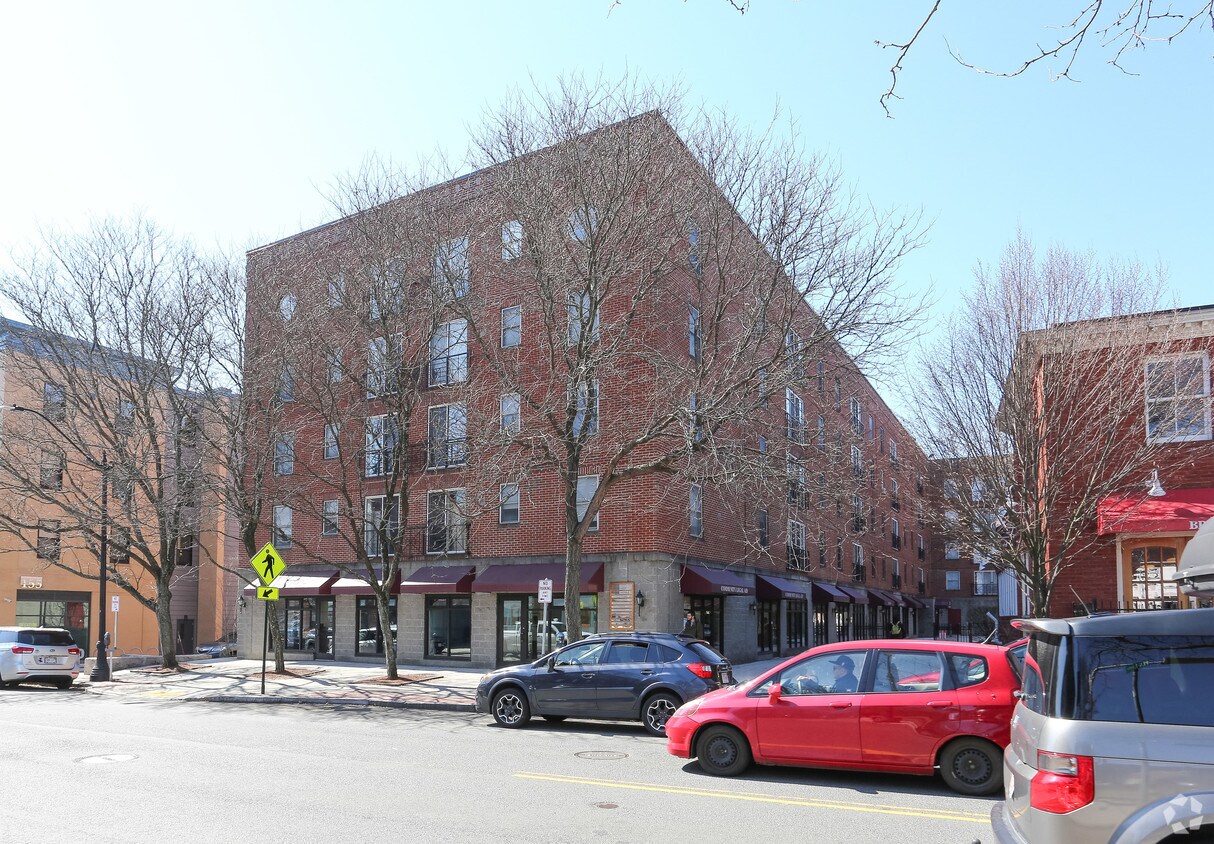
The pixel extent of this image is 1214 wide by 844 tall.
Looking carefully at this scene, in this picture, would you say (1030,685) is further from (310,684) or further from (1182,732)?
(310,684)

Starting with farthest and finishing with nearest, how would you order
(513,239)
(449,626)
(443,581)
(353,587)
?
(353,587), (449,626), (443,581), (513,239)

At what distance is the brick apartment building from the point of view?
19.7 meters

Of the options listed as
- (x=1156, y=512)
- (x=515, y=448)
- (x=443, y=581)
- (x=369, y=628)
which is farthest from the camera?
(x=369, y=628)

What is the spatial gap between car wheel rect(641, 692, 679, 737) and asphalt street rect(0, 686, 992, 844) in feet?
0.81

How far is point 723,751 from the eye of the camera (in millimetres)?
10516

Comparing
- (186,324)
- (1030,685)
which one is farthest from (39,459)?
(1030,685)

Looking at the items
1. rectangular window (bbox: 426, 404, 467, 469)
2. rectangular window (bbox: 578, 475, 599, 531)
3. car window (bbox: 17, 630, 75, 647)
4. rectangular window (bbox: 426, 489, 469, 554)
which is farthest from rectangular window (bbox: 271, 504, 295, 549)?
rectangular window (bbox: 578, 475, 599, 531)

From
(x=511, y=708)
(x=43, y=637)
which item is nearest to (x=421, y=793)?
(x=511, y=708)

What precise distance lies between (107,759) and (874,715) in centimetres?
857

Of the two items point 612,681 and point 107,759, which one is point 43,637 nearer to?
point 107,759

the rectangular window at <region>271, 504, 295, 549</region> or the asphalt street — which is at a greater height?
the rectangular window at <region>271, 504, 295, 549</region>

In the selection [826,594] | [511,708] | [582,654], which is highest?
[582,654]

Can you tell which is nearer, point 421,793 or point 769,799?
point 769,799

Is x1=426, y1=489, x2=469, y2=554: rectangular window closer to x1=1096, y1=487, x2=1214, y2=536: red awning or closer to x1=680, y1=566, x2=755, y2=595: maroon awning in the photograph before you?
x1=680, y1=566, x2=755, y2=595: maroon awning
